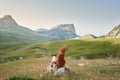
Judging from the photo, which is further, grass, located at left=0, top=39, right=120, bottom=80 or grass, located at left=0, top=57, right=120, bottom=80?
grass, located at left=0, top=39, right=120, bottom=80

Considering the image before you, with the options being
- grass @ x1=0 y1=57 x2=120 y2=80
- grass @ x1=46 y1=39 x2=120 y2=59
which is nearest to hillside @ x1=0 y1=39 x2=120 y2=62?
grass @ x1=46 y1=39 x2=120 y2=59

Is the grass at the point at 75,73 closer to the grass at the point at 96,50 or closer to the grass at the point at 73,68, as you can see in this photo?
the grass at the point at 73,68

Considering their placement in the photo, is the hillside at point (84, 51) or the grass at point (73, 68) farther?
the hillside at point (84, 51)

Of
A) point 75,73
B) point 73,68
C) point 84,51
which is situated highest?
point 75,73

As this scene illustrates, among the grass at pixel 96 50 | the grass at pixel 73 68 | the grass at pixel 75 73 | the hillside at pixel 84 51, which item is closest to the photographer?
the grass at pixel 75 73

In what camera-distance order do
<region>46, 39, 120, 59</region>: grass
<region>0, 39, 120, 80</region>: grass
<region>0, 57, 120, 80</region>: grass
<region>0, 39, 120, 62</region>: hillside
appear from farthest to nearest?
1. <region>0, 39, 120, 62</region>: hillside
2. <region>46, 39, 120, 59</region>: grass
3. <region>0, 39, 120, 80</region>: grass
4. <region>0, 57, 120, 80</region>: grass

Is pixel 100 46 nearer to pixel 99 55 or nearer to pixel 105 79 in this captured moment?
pixel 99 55

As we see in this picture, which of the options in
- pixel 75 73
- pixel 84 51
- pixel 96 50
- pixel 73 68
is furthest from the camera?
pixel 96 50

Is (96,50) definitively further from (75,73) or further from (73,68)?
(75,73)

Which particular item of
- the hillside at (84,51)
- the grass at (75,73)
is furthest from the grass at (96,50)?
the grass at (75,73)

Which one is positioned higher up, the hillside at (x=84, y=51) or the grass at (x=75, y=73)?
the grass at (x=75, y=73)

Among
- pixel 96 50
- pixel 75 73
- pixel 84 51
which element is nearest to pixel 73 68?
pixel 75 73

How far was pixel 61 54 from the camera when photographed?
23.6 metres

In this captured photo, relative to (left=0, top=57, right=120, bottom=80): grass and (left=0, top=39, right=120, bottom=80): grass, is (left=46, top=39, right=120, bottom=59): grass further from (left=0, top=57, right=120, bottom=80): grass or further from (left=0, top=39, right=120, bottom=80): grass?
(left=0, top=57, right=120, bottom=80): grass
